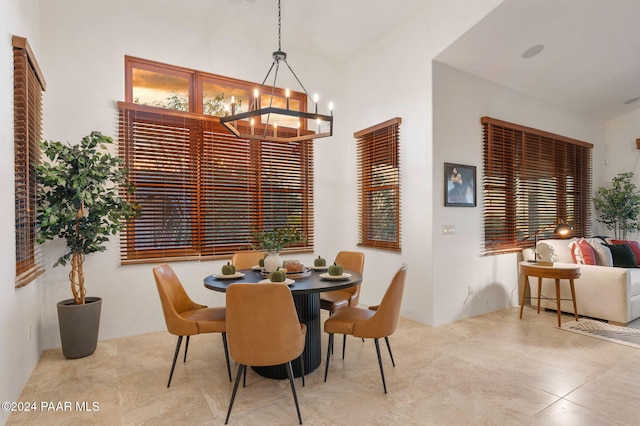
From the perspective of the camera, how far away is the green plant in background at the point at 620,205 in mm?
5680

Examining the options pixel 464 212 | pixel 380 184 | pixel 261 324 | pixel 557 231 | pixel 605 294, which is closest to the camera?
pixel 261 324

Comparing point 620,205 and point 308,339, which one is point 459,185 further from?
point 620,205

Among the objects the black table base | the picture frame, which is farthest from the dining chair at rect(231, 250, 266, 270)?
the picture frame

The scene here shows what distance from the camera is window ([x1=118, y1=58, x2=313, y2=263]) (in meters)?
3.76

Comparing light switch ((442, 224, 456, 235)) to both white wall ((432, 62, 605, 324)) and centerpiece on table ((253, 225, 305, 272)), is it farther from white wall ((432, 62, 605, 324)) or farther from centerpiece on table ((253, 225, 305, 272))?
centerpiece on table ((253, 225, 305, 272))

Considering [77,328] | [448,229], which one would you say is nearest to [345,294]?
[448,229]

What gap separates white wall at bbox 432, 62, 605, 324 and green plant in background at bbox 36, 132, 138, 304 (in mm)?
3312

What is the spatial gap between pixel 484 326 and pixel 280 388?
2.57 meters

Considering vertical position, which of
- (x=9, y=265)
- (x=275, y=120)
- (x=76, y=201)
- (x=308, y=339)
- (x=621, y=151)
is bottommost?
(x=308, y=339)

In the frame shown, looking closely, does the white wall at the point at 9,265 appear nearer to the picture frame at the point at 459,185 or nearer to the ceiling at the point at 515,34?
the ceiling at the point at 515,34

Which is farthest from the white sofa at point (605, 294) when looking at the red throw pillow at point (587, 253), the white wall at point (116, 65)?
the white wall at point (116, 65)

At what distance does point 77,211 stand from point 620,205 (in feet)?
24.8

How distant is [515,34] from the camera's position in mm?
3693

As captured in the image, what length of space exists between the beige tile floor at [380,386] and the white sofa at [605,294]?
→ 0.76 m
